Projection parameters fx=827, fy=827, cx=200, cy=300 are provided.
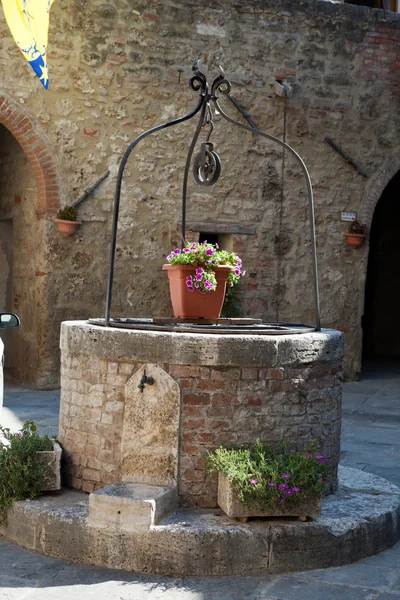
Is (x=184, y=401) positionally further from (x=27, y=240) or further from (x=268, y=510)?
(x=27, y=240)

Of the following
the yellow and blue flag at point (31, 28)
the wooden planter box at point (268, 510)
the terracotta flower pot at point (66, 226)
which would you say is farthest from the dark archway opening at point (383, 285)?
the wooden planter box at point (268, 510)

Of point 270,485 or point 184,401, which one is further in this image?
point 184,401

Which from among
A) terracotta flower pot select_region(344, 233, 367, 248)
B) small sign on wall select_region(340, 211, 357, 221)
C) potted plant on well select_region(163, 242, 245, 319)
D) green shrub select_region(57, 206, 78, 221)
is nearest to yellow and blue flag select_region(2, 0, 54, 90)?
green shrub select_region(57, 206, 78, 221)

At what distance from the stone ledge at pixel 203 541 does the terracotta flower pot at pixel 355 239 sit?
6500 millimetres

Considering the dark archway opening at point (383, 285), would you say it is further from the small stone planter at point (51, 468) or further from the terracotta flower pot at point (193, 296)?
the small stone planter at point (51, 468)

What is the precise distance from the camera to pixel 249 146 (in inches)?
394

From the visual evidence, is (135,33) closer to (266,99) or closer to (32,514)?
(266,99)

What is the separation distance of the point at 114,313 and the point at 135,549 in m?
5.86

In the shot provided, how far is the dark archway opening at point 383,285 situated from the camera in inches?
564

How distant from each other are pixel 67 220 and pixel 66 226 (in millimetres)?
67

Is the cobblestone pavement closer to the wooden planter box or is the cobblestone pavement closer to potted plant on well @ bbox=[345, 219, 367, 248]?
the wooden planter box

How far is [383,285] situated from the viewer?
14.5 meters

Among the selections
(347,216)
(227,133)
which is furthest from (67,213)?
(347,216)

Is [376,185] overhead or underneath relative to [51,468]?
overhead
